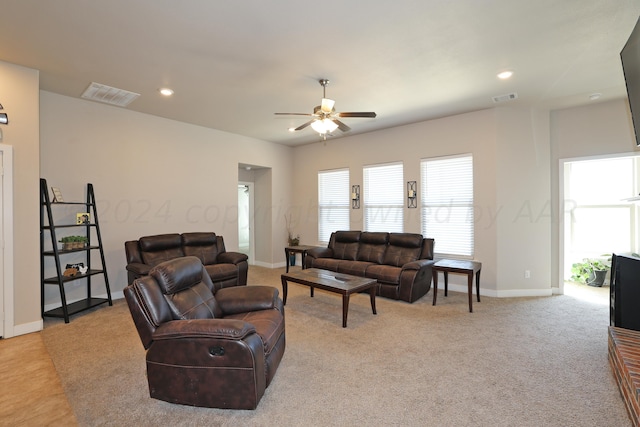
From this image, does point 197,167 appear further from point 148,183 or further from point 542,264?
point 542,264

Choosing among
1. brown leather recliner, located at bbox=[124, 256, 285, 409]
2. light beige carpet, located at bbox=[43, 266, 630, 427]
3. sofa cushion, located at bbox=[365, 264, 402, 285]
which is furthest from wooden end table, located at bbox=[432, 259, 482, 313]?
brown leather recliner, located at bbox=[124, 256, 285, 409]

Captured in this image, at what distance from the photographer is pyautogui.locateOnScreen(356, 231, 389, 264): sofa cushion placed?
18.1 ft

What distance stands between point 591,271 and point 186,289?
22.2 ft

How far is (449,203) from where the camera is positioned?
547 cm

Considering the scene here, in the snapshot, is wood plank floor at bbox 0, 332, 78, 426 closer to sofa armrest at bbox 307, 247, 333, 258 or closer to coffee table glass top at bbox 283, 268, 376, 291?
coffee table glass top at bbox 283, 268, 376, 291

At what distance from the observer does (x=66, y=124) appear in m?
4.33

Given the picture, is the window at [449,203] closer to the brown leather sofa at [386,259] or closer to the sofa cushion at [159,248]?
the brown leather sofa at [386,259]

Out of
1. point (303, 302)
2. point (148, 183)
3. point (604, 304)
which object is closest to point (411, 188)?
point (303, 302)

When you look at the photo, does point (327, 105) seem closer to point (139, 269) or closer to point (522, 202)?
point (139, 269)

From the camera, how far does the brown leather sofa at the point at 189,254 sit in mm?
4598

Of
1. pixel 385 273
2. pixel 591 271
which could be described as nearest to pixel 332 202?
pixel 385 273

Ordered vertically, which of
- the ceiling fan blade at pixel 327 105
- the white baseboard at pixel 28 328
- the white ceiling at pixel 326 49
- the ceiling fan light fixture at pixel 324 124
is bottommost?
the white baseboard at pixel 28 328

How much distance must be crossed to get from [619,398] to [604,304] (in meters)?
3.01

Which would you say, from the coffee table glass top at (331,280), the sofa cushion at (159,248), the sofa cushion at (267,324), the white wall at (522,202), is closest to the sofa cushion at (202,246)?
the sofa cushion at (159,248)
